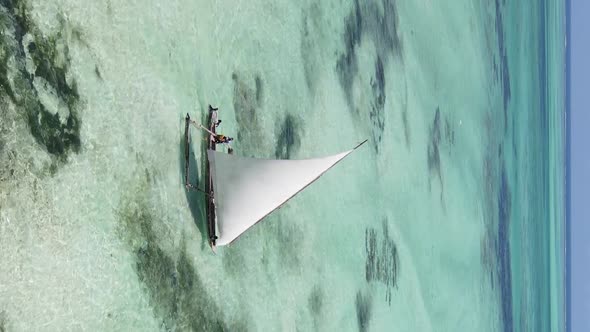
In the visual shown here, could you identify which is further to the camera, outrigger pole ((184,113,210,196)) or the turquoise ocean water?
outrigger pole ((184,113,210,196))

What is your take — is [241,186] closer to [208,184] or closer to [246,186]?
[246,186]

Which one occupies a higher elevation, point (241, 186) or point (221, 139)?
point (221, 139)

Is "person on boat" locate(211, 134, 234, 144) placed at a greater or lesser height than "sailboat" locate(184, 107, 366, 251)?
greater

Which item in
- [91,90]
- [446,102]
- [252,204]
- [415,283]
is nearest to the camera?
[91,90]

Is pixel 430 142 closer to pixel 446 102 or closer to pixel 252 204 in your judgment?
pixel 446 102

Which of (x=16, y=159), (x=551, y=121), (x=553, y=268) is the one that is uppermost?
(x=16, y=159)

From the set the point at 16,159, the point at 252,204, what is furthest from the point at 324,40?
the point at 16,159

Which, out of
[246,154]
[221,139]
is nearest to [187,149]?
[221,139]

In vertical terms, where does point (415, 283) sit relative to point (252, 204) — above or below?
below
